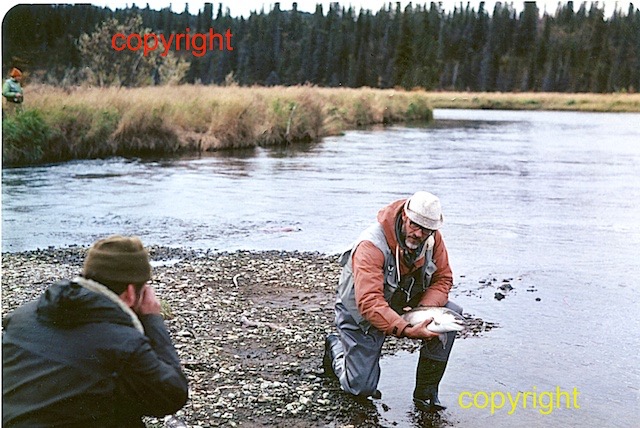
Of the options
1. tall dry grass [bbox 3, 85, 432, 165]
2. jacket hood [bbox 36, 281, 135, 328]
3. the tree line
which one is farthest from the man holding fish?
tall dry grass [bbox 3, 85, 432, 165]

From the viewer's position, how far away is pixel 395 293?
399 cm

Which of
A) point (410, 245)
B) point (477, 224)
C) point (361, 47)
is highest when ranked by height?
point (361, 47)

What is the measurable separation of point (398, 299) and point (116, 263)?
6.56 feet

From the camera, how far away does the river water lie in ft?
14.4

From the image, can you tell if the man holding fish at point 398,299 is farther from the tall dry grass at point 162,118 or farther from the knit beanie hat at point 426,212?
the tall dry grass at point 162,118

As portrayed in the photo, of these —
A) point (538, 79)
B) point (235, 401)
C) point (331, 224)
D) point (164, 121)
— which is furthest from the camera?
point (164, 121)

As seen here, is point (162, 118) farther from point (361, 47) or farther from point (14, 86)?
point (14, 86)

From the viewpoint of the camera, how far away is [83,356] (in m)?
2.17

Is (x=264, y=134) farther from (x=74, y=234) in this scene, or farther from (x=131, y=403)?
(x=131, y=403)

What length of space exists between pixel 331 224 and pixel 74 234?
279 centimetres

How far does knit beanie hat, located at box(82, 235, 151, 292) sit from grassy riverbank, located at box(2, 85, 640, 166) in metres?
7.24

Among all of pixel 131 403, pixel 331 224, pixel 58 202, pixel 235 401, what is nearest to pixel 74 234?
pixel 58 202

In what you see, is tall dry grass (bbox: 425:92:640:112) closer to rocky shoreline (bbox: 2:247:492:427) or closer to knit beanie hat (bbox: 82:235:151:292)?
rocky shoreline (bbox: 2:247:492:427)

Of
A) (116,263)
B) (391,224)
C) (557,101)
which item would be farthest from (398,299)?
(557,101)
